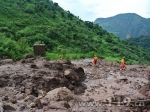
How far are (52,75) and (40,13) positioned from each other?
45019mm

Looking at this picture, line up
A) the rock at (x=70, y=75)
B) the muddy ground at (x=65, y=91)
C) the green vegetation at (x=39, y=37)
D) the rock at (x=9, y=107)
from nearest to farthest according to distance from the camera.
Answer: the rock at (x=9, y=107) < the muddy ground at (x=65, y=91) < the rock at (x=70, y=75) < the green vegetation at (x=39, y=37)

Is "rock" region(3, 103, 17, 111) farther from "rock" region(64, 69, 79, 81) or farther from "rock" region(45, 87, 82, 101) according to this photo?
"rock" region(64, 69, 79, 81)

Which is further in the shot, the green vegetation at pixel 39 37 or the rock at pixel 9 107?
the green vegetation at pixel 39 37

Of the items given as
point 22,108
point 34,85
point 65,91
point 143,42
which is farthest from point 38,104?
point 143,42

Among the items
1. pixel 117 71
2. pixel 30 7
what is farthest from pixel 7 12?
pixel 117 71

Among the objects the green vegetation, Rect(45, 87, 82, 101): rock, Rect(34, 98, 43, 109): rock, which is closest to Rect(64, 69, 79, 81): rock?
Rect(45, 87, 82, 101): rock

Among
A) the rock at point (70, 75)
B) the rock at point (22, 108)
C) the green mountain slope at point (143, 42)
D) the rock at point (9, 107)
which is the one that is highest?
the green mountain slope at point (143, 42)

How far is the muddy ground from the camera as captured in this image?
12.0 meters

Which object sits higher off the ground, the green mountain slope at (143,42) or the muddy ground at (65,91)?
the green mountain slope at (143,42)

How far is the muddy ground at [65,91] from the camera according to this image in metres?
12.0

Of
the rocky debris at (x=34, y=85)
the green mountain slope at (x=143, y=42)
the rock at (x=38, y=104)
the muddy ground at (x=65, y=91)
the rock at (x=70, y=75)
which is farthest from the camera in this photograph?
the green mountain slope at (x=143, y=42)

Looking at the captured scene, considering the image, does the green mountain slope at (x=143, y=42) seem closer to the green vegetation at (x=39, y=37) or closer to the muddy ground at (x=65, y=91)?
the green vegetation at (x=39, y=37)

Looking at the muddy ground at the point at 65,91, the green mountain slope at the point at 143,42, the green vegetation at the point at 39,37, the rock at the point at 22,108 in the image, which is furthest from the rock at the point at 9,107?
the green mountain slope at the point at 143,42

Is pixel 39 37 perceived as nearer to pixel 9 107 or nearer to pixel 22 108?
pixel 22 108
